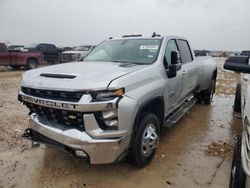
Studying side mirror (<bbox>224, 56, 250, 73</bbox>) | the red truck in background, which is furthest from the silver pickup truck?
the red truck in background

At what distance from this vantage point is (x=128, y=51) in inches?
179

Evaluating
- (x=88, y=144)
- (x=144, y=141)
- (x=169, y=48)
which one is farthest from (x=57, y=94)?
(x=169, y=48)

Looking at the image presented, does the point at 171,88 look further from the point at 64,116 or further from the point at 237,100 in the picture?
the point at 237,100

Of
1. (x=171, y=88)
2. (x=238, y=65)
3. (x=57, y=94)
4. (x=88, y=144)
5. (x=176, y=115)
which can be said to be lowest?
(x=176, y=115)

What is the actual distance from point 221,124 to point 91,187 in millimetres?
3779

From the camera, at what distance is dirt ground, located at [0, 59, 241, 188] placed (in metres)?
3.39

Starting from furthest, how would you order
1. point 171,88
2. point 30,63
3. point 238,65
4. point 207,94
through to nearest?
point 30,63, point 207,94, point 171,88, point 238,65

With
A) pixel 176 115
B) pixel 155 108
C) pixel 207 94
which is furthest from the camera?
pixel 207 94

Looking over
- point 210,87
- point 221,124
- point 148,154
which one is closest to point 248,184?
point 148,154

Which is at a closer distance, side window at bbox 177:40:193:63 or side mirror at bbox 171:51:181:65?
side mirror at bbox 171:51:181:65

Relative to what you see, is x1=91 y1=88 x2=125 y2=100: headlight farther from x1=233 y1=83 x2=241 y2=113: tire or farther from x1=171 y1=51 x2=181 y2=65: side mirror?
x1=233 y1=83 x2=241 y2=113: tire

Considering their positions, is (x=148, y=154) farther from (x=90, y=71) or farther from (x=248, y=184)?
(x=248, y=184)

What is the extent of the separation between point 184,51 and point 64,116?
3409mm

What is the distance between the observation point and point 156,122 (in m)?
3.79
